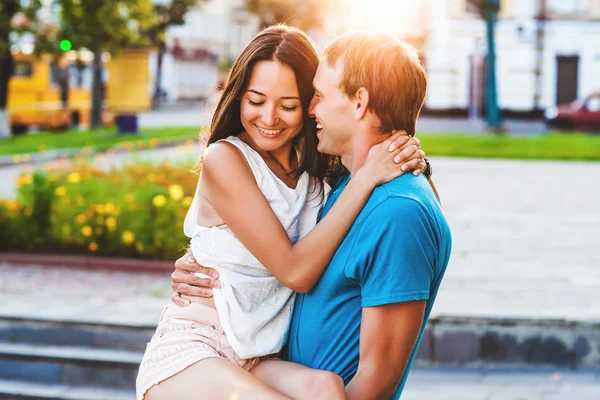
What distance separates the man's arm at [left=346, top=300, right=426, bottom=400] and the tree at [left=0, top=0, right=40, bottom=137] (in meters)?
20.6

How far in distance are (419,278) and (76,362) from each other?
4.12 metres

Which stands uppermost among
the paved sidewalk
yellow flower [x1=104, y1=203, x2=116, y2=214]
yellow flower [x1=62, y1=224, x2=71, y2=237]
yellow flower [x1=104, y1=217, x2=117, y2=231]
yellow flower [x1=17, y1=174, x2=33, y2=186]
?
yellow flower [x1=17, y1=174, x2=33, y2=186]

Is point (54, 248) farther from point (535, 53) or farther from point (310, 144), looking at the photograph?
point (535, 53)

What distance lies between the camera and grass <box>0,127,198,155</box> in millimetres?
21594

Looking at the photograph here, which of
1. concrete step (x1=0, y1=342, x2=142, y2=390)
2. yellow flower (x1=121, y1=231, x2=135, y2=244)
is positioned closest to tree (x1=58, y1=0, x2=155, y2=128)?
yellow flower (x1=121, y1=231, x2=135, y2=244)

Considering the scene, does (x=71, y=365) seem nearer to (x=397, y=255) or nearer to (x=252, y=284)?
(x=252, y=284)

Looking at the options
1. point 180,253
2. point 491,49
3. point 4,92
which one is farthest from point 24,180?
point 491,49

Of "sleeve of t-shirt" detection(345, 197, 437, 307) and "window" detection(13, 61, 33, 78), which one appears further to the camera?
"window" detection(13, 61, 33, 78)

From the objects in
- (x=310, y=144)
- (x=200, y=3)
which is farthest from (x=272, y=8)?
(x=310, y=144)

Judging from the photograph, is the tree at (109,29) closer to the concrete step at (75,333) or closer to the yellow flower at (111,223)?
the yellow flower at (111,223)

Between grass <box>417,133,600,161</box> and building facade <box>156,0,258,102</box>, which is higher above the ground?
building facade <box>156,0,258,102</box>

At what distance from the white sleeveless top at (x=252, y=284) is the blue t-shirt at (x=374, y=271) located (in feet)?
0.30

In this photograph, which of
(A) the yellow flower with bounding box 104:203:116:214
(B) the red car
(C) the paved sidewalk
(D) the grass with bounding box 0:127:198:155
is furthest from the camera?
(B) the red car

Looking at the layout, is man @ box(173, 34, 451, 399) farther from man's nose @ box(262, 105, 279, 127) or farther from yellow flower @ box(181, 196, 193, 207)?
yellow flower @ box(181, 196, 193, 207)
